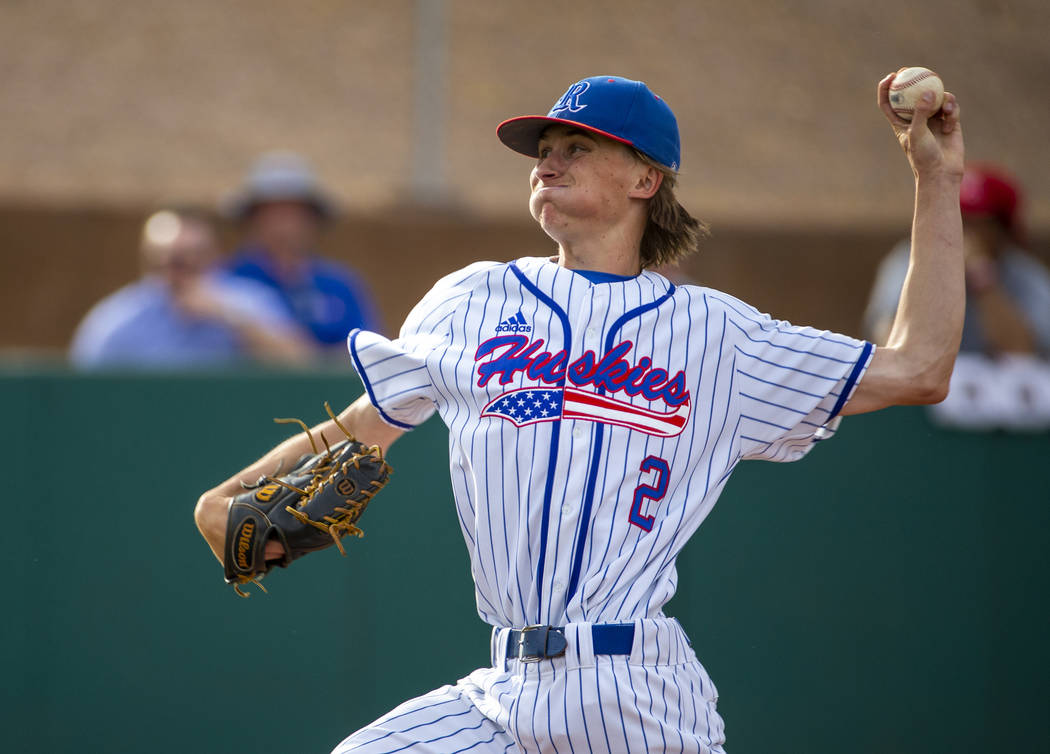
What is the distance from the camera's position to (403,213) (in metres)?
11.0

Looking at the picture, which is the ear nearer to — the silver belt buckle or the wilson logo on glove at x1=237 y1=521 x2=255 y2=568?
the silver belt buckle

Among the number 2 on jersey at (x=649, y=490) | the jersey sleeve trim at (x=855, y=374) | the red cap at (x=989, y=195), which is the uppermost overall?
the red cap at (x=989, y=195)

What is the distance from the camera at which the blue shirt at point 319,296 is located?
609 centimetres

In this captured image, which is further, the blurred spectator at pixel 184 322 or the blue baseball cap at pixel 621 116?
the blurred spectator at pixel 184 322

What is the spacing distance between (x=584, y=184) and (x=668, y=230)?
A: 0.29m

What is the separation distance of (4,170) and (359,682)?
9.37 meters

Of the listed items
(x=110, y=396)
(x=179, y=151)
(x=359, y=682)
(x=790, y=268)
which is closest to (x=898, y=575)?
(x=359, y=682)

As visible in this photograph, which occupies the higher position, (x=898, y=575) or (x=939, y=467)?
(x=939, y=467)

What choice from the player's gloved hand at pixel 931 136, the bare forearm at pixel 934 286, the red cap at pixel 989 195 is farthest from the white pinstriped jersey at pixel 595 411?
→ the red cap at pixel 989 195

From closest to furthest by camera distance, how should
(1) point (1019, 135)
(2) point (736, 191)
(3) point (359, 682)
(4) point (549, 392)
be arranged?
(4) point (549, 392) < (3) point (359, 682) < (1) point (1019, 135) < (2) point (736, 191)

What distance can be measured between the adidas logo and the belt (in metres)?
0.66

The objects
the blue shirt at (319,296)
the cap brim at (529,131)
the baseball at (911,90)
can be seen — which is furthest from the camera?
the blue shirt at (319,296)

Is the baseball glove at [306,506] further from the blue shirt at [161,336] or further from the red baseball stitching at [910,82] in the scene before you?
the blue shirt at [161,336]

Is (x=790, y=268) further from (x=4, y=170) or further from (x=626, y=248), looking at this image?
(x=626, y=248)
